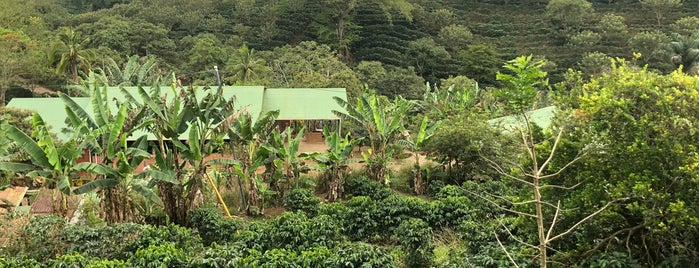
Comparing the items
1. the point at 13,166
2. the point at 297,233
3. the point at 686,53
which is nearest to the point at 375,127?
the point at 297,233

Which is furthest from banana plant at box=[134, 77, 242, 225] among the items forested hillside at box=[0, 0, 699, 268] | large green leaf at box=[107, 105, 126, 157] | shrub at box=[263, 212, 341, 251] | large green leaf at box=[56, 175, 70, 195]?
shrub at box=[263, 212, 341, 251]

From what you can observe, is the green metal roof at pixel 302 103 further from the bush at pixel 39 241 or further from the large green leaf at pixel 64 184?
the bush at pixel 39 241

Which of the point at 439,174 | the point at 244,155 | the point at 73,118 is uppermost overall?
the point at 73,118

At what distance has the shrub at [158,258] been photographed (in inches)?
257

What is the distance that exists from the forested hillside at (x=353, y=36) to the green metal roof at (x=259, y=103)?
9825 millimetres

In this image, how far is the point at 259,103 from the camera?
18.8 metres

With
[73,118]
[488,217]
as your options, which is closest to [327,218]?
[488,217]

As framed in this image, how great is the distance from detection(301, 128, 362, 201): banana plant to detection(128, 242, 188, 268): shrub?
6084 millimetres

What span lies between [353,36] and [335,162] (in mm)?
Result: 35575

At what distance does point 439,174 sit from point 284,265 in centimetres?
884

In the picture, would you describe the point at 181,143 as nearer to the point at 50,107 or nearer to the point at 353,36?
the point at 50,107

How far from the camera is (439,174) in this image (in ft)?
48.4

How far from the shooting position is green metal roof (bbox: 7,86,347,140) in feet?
58.2

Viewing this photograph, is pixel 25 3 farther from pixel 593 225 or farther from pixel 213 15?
pixel 593 225
